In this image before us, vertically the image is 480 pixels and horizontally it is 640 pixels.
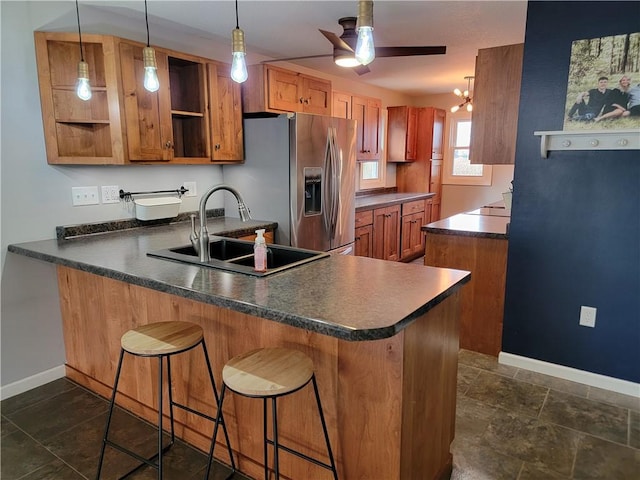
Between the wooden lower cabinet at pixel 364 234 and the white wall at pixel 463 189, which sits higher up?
the white wall at pixel 463 189

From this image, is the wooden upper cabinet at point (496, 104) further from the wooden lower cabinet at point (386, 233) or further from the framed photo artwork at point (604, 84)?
the wooden lower cabinet at point (386, 233)

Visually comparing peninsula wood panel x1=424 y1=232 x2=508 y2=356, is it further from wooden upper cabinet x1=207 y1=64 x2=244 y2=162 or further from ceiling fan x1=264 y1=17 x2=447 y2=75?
wooden upper cabinet x1=207 y1=64 x2=244 y2=162

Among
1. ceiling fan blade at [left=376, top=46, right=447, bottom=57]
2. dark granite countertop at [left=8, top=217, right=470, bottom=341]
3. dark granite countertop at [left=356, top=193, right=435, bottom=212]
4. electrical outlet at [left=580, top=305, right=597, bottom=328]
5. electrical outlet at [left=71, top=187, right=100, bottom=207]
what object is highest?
ceiling fan blade at [left=376, top=46, right=447, bottom=57]

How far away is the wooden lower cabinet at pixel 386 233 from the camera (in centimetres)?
495

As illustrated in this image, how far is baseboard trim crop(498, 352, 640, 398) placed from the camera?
252cm

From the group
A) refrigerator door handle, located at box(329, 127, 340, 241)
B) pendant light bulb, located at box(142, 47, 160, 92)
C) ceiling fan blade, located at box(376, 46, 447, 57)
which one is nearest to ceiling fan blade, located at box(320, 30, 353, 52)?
ceiling fan blade, located at box(376, 46, 447, 57)

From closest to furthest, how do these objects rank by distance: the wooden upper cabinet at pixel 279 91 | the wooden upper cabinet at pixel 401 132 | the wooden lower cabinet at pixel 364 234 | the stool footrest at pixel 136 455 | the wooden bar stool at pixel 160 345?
the wooden bar stool at pixel 160 345 < the stool footrest at pixel 136 455 < the wooden upper cabinet at pixel 279 91 < the wooden lower cabinet at pixel 364 234 < the wooden upper cabinet at pixel 401 132

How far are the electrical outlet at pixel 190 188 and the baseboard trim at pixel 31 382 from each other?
1.48m

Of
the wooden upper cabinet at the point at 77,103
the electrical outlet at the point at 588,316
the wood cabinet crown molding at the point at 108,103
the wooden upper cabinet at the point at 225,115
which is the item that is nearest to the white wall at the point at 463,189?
the electrical outlet at the point at 588,316

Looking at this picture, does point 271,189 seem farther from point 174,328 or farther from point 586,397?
point 586,397

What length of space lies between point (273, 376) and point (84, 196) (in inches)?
78.9

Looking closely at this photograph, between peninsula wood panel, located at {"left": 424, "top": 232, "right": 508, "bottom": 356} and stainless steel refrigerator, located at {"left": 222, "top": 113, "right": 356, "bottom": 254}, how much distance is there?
937 millimetres

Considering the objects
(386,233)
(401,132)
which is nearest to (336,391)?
(386,233)

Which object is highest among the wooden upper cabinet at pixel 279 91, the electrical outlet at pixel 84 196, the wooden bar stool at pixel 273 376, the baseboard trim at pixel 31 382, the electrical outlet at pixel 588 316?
the wooden upper cabinet at pixel 279 91
